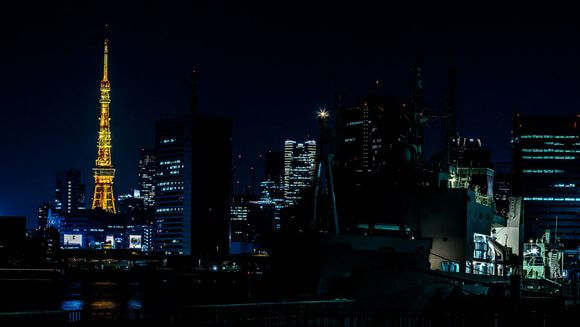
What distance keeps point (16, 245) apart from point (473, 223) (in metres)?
125

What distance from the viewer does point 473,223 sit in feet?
151

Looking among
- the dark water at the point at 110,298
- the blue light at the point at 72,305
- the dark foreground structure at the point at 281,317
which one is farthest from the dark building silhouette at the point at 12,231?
the dark foreground structure at the point at 281,317

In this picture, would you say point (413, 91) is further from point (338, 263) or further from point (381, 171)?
point (338, 263)

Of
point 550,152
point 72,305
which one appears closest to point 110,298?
point 72,305

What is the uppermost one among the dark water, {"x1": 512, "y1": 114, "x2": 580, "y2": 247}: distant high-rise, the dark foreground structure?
{"x1": 512, "y1": 114, "x2": 580, "y2": 247}: distant high-rise

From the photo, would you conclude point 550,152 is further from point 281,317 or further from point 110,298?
point 281,317

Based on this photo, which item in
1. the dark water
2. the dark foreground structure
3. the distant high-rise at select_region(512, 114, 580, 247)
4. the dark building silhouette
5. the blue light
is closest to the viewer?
the dark foreground structure

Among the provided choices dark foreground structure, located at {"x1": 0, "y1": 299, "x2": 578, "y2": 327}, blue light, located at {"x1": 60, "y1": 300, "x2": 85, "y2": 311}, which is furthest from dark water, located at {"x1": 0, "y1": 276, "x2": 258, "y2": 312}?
dark foreground structure, located at {"x1": 0, "y1": 299, "x2": 578, "y2": 327}

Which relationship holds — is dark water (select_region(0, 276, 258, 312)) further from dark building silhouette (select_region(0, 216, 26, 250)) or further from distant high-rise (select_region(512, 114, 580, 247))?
distant high-rise (select_region(512, 114, 580, 247))

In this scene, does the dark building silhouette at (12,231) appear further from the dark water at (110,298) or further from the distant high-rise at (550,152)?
the distant high-rise at (550,152)

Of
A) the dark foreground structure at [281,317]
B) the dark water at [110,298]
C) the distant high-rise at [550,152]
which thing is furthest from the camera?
the distant high-rise at [550,152]

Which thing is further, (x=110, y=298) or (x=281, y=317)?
(x=110, y=298)

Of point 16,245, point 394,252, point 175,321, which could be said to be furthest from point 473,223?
point 16,245

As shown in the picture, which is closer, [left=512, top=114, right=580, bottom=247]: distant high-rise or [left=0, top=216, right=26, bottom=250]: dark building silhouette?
[left=0, top=216, right=26, bottom=250]: dark building silhouette
